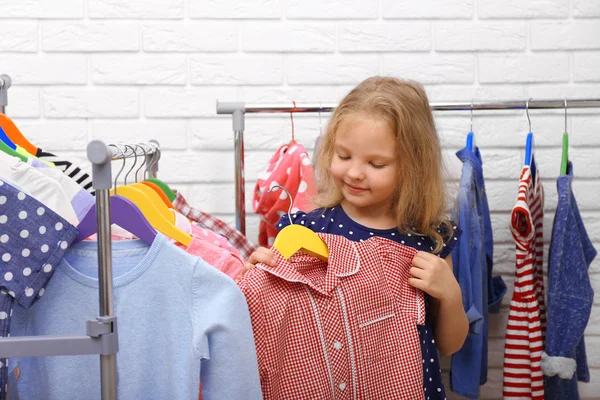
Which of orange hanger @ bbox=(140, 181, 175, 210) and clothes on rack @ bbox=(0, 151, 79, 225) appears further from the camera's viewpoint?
orange hanger @ bbox=(140, 181, 175, 210)

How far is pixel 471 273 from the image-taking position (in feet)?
6.23

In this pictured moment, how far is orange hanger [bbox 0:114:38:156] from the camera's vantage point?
171cm

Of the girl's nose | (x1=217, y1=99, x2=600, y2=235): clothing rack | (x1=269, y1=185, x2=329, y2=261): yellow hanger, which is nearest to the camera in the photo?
(x1=269, y1=185, x2=329, y2=261): yellow hanger

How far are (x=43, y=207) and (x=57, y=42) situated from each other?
1.25m

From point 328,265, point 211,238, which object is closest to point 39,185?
point 211,238

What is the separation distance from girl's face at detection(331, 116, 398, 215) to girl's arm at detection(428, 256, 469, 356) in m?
0.26

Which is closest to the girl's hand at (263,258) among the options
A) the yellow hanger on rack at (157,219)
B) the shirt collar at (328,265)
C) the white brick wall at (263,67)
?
the shirt collar at (328,265)

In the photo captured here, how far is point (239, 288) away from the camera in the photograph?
1.29 metres

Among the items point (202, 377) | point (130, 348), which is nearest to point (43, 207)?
point (130, 348)

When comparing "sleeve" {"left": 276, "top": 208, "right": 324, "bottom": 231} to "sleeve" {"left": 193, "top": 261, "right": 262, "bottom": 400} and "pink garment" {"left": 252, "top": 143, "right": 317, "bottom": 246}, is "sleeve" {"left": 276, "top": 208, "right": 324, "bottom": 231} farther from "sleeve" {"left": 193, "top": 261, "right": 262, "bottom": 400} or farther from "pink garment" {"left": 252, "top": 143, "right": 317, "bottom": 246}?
"sleeve" {"left": 193, "top": 261, "right": 262, "bottom": 400}

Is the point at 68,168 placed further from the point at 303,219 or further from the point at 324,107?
the point at 324,107

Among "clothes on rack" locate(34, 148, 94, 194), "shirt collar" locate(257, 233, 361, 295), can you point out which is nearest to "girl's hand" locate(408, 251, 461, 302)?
"shirt collar" locate(257, 233, 361, 295)

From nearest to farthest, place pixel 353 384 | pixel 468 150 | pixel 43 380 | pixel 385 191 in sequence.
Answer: pixel 43 380 → pixel 353 384 → pixel 385 191 → pixel 468 150

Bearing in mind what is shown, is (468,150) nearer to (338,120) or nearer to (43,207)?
(338,120)
